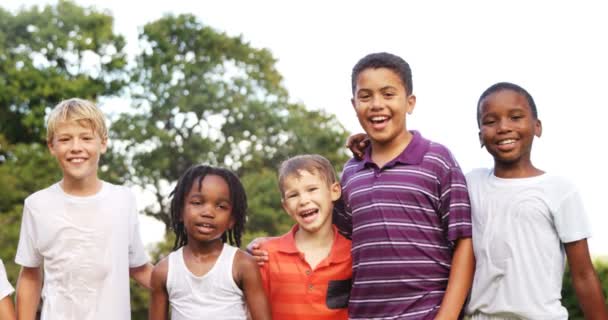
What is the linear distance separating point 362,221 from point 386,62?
69 cm

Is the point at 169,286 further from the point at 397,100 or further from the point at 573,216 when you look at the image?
the point at 573,216

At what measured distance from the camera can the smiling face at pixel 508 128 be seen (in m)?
3.28

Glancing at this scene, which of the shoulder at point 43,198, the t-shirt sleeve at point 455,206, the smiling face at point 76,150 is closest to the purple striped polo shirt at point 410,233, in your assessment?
the t-shirt sleeve at point 455,206

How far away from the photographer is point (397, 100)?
3.30m

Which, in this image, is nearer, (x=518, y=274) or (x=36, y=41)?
(x=518, y=274)

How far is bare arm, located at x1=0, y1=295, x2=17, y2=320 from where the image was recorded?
363 cm

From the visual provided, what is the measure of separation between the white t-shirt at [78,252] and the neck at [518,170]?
1799mm

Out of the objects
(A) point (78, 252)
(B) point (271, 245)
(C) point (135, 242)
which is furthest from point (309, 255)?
(A) point (78, 252)

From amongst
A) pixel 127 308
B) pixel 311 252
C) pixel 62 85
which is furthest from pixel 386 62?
pixel 62 85

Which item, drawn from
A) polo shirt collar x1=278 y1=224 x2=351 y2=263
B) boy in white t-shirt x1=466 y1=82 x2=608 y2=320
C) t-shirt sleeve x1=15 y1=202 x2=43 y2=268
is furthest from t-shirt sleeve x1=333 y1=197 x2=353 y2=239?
t-shirt sleeve x1=15 y1=202 x2=43 y2=268

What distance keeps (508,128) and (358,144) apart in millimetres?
666

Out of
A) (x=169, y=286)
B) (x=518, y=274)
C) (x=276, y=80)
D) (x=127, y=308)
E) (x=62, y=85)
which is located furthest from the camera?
(x=276, y=80)

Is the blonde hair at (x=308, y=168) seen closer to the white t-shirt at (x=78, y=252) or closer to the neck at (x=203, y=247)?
the neck at (x=203, y=247)

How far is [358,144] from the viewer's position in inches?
139
